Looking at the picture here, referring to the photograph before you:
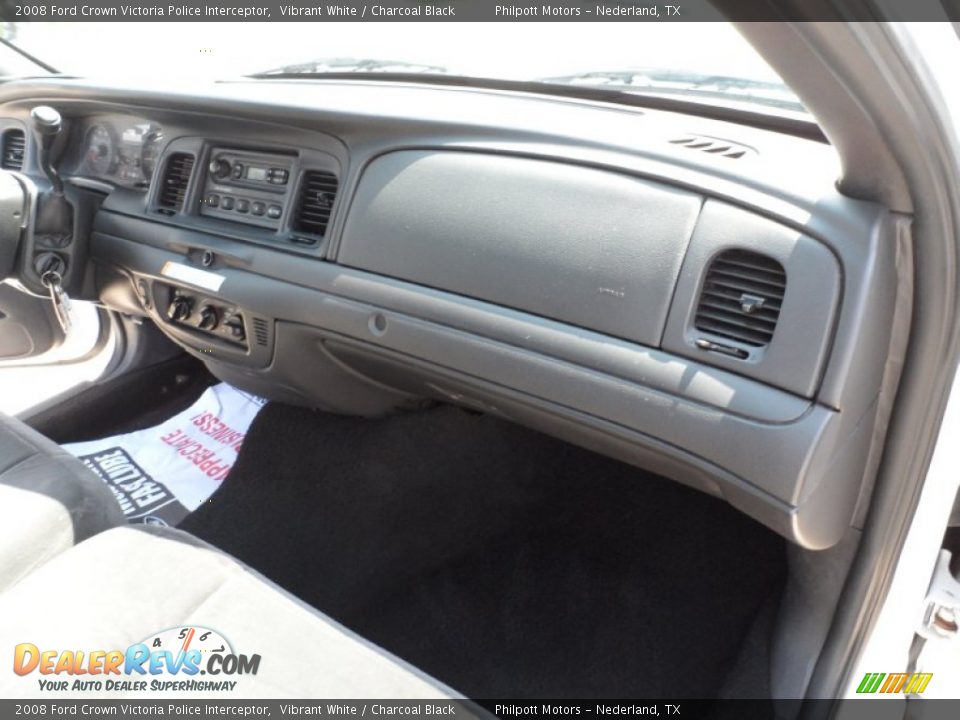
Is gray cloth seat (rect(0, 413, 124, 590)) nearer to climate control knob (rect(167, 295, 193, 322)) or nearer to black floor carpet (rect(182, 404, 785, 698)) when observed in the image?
climate control knob (rect(167, 295, 193, 322))

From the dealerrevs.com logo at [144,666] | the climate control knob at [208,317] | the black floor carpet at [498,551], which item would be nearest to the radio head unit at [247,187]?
the climate control knob at [208,317]

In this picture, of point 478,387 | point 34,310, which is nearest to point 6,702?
point 478,387

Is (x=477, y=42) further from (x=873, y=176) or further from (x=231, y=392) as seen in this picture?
(x=231, y=392)

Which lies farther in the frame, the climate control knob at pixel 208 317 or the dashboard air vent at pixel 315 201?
the climate control knob at pixel 208 317

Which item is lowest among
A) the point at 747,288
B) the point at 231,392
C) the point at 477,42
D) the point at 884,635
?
the point at 231,392

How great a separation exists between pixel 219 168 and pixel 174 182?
0.19m

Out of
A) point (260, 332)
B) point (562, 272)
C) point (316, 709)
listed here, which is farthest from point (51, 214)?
point (316, 709)

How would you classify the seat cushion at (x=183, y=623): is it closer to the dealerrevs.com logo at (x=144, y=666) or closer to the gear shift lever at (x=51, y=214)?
the dealerrevs.com logo at (x=144, y=666)

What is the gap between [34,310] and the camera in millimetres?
2557

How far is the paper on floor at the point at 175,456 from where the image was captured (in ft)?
6.46

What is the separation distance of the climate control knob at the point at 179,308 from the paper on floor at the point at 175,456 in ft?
1.37

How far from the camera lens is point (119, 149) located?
2109 mm

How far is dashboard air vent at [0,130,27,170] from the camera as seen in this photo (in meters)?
2.33

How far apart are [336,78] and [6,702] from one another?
163cm
